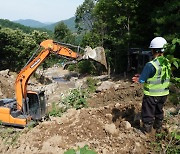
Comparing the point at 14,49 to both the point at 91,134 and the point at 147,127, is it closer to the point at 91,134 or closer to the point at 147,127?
the point at 91,134

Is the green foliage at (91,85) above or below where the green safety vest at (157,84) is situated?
below

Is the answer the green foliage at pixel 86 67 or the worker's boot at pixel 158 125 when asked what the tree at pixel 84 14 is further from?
the worker's boot at pixel 158 125

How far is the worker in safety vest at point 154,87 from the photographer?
542cm

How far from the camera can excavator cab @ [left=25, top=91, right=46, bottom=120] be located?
31.9 feet

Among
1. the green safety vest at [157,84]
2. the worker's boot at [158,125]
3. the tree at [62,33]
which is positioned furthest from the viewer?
the tree at [62,33]

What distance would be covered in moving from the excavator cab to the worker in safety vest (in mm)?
4708

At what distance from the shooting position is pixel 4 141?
7.05 meters

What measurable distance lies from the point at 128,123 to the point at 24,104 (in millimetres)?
4476

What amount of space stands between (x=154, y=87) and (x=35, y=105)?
204 inches

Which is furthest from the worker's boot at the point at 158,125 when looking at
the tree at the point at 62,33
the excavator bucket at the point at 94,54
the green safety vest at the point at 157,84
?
the tree at the point at 62,33

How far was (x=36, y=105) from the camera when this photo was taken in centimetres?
978

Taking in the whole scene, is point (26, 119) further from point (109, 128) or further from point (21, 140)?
point (109, 128)

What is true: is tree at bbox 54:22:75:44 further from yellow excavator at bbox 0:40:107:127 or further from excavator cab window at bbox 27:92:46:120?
excavator cab window at bbox 27:92:46:120

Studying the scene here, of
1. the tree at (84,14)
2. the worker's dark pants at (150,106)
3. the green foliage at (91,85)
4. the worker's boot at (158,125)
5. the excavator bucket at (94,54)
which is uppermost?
the tree at (84,14)
